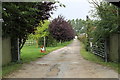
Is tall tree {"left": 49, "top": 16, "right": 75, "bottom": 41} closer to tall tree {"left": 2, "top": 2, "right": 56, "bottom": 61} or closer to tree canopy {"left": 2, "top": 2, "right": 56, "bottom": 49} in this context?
tall tree {"left": 2, "top": 2, "right": 56, "bottom": 61}

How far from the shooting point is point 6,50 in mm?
11836

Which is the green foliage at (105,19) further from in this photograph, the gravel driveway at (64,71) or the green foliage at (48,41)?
the green foliage at (48,41)

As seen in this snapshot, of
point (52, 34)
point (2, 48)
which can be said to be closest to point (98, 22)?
point (2, 48)

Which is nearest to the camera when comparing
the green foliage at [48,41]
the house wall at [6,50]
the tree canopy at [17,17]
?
the tree canopy at [17,17]

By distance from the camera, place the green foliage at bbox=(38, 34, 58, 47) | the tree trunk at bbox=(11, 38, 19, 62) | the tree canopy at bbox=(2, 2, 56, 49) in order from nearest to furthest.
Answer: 1. the tree canopy at bbox=(2, 2, 56, 49)
2. the tree trunk at bbox=(11, 38, 19, 62)
3. the green foliage at bbox=(38, 34, 58, 47)

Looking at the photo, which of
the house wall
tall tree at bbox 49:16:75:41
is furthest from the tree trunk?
tall tree at bbox 49:16:75:41

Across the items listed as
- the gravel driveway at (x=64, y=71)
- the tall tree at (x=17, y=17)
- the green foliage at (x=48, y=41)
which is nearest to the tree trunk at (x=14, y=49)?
the tall tree at (x=17, y=17)

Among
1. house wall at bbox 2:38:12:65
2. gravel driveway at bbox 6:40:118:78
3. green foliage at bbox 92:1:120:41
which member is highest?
green foliage at bbox 92:1:120:41

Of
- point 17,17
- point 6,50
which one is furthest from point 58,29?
point 17,17

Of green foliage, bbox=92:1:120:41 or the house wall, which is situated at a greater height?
green foliage, bbox=92:1:120:41

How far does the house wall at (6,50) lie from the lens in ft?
36.9

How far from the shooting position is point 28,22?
11539mm

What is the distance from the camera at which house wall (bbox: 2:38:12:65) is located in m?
11.2

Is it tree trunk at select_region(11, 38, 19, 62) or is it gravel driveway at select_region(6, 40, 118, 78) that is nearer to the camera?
gravel driveway at select_region(6, 40, 118, 78)
